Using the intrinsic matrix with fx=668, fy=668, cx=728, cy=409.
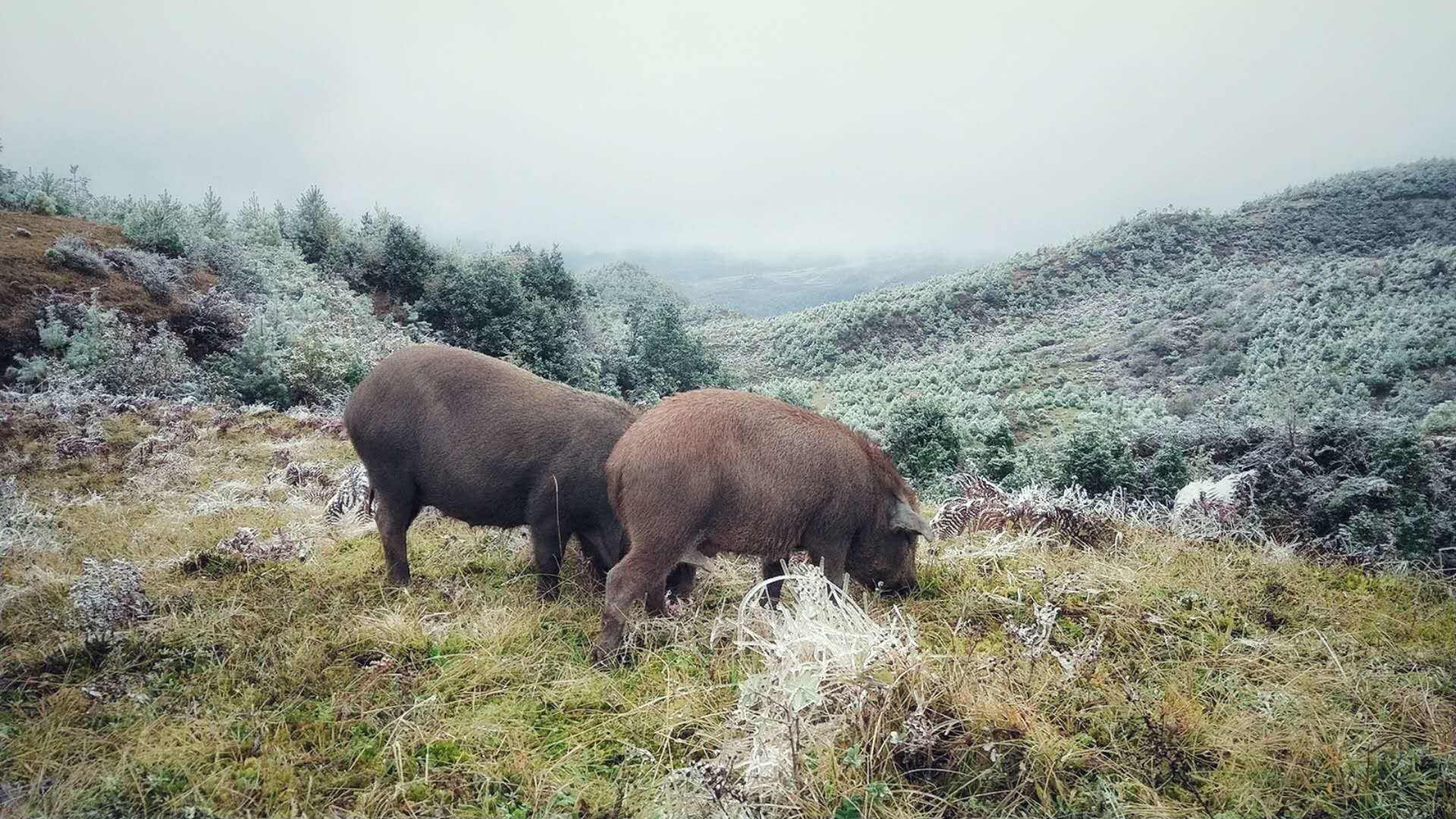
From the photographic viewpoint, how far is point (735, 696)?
3061 millimetres

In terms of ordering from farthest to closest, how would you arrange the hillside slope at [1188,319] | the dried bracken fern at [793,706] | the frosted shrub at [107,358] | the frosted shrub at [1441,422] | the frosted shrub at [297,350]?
the hillside slope at [1188,319], the frosted shrub at [297,350], the frosted shrub at [107,358], the frosted shrub at [1441,422], the dried bracken fern at [793,706]

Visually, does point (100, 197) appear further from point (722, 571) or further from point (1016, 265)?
point (1016, 265)

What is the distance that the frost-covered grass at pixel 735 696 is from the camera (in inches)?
94.3

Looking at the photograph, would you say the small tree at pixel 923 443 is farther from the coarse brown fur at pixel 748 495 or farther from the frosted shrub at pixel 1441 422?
the coarse brown fur at pixel 748 495

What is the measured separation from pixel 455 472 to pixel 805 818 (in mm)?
2958

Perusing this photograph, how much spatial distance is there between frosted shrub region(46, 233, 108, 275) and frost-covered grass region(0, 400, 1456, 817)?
11392 mm

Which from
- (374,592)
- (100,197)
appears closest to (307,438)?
(374,592)

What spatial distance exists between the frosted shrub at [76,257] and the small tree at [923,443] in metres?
15.7

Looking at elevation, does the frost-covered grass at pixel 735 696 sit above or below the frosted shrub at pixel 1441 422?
above

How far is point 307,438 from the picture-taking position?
9750 millimetres

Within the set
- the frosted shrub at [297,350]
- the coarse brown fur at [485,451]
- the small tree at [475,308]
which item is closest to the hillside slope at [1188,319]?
the small tree at [475,308]

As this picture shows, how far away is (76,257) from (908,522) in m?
16.8

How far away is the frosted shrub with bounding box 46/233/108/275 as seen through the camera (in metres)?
12.8

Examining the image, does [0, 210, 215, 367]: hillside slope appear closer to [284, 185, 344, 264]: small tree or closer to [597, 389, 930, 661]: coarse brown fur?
[284, 185, 344, 264]: small tree
